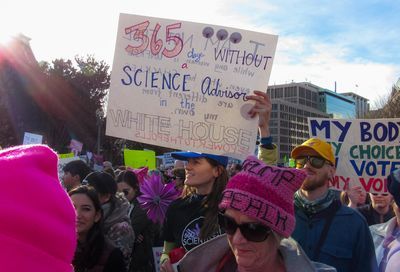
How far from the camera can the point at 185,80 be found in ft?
12.3

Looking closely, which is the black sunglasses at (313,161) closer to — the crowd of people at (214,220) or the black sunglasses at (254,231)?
the crowd of people at (214,220)

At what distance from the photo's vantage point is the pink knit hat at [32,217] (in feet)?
3.61

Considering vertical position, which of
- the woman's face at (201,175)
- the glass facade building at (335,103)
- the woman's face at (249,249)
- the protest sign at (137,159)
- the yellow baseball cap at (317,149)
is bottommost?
the woman's face at (249,249)

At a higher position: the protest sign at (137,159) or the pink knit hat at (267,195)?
the protest sign at (137,159)

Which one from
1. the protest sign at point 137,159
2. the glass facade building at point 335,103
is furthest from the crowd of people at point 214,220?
the glass facade building at point 335,103

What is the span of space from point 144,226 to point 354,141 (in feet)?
8.06

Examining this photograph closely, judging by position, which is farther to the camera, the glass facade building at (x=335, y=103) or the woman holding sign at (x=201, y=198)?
the glass facade building at (x=335, y=103)

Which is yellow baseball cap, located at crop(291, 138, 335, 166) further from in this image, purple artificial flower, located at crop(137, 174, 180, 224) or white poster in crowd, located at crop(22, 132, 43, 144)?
white poster in crowd, located at crop(22, 132, 43, 144)

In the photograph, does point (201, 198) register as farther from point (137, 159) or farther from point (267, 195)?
point (137, 159)

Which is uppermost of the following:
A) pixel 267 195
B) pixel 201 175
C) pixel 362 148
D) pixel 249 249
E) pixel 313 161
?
pixel 362 148

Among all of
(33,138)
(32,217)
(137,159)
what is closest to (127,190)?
(33,138)

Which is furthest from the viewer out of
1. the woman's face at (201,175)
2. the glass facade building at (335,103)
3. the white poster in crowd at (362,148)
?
the glass facade building at (335,103)

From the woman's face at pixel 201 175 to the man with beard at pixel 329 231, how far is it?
652 mm

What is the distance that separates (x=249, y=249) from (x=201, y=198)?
1508 mm
